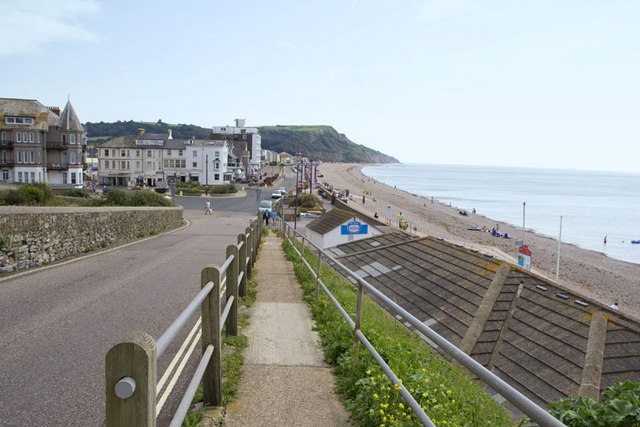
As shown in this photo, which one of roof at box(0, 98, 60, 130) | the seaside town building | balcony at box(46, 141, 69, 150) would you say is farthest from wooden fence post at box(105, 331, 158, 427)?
the seaside town building

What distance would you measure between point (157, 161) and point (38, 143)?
1140 inches

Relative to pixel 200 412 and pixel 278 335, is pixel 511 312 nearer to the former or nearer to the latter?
pixel 278 335

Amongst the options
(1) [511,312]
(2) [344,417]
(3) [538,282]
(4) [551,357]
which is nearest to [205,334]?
(2) [344,417]

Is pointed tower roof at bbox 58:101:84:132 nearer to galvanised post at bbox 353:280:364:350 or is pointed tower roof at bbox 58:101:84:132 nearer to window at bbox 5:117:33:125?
window at bbox 5:117:33:125

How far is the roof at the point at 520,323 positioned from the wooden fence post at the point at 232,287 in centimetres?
569

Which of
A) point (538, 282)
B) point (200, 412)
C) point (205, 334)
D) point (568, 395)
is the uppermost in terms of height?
point (205, 334)

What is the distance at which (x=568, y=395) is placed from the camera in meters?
7.93

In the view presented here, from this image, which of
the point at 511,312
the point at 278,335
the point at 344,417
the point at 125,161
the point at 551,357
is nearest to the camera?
the point at 344,417

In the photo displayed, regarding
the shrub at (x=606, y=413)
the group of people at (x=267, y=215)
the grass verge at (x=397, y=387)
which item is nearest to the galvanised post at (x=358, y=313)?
the grass verge at (x=397, y=387)

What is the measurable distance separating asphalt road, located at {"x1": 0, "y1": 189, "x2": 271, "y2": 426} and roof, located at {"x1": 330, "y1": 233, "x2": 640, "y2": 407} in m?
6.09

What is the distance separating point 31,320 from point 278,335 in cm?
400

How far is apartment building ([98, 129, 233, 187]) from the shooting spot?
78.8m

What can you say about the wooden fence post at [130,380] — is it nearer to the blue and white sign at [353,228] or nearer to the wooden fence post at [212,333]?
the wooden fence post at [212,333]

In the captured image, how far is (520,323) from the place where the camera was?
34.7ft
